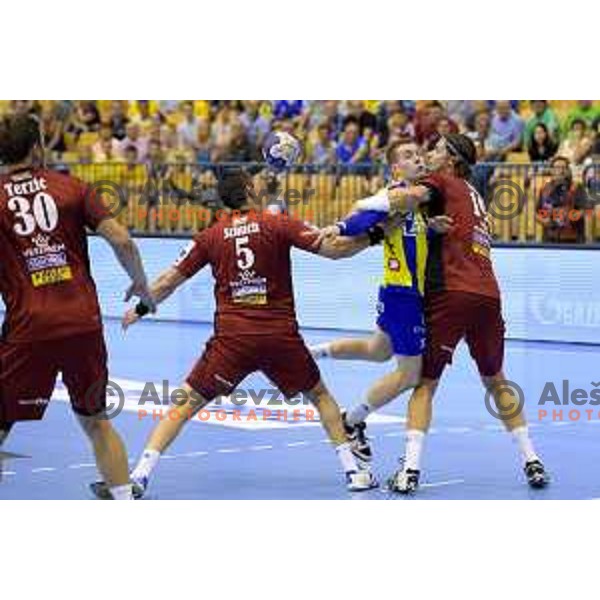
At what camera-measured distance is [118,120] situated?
2388 centimetres

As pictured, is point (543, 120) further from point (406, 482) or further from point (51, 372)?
point (51, 372)

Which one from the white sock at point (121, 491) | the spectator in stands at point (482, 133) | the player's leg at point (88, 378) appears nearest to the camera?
the player's leg at point (88, 378)

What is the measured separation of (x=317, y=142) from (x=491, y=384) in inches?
447

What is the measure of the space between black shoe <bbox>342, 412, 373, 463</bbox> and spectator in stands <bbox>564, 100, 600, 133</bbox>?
9.39 meters

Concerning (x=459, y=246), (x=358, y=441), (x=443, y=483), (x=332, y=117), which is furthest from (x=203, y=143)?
(x=459, y=246)

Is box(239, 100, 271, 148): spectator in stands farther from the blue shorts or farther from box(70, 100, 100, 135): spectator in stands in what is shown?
the blue shorts

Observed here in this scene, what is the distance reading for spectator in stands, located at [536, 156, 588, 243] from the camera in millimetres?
18516

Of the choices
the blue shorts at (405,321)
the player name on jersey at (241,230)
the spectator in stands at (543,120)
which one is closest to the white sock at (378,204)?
the player name on jersey at (241,230)

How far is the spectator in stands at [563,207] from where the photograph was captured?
1852 centimetres

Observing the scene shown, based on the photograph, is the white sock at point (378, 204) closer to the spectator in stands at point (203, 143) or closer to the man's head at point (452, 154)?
the man's head at point (452, 154)

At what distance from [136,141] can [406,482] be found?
14138 mm

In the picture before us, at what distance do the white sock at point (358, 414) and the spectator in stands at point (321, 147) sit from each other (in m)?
10.6

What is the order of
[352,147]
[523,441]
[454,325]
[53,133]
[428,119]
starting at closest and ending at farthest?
[454,325]
[523,441]
[428,119]
[352,147]
[53,133]

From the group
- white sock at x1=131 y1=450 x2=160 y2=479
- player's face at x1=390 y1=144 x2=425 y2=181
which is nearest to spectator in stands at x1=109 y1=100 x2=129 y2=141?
player's face at x1=390 y1=144 x2=425 y2=181
